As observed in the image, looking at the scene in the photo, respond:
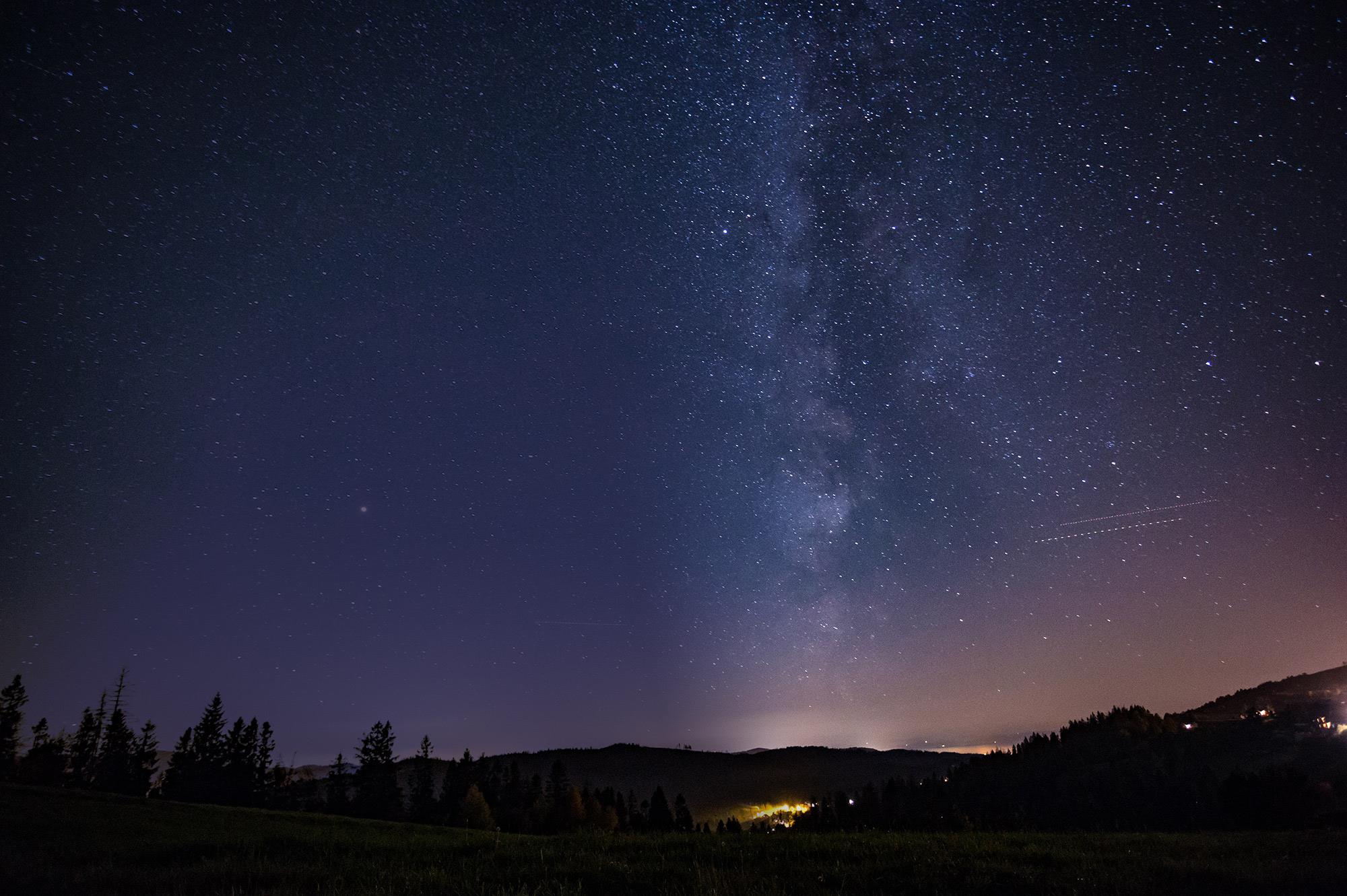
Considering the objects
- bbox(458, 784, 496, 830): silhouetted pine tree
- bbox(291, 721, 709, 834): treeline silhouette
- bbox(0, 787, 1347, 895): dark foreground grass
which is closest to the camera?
bbox(0, 787, 1347, 895): dark foreground grass

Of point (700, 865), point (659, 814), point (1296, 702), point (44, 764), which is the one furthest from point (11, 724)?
point (1296, 702)

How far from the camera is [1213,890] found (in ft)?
26.5

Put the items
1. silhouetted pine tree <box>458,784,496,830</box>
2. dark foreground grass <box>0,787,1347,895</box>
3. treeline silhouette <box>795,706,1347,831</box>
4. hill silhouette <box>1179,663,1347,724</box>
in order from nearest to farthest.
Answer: dark foreground grass <box>0,787,1347,895</box> < treeline silhouette <box>795,706,1347,831</box> < silhouetted pine tree <box>458,784,496,830</box> < hill silhouette <box>1179,663,1347,724</box>

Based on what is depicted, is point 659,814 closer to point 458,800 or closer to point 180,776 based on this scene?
point 458,800

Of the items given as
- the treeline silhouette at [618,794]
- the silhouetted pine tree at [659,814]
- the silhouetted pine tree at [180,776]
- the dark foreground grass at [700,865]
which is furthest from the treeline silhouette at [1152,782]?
the silhouetted pine tree at [180,776]

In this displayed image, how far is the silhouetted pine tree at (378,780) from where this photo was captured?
7788 centimetres

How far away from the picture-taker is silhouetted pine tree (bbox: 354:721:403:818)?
77.9 metres

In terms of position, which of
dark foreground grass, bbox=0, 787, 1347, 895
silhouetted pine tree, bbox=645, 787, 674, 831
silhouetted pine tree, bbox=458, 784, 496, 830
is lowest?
silhouetted pine tree, bbox=645, 787, 674, 831

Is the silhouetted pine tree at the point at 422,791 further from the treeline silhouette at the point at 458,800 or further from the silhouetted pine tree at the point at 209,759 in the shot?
the silhouetted pine tree at the point at 209,759

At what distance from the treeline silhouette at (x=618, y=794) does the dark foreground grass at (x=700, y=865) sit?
156ft

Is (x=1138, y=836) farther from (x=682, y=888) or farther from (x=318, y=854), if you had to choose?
(x=318, y=854)

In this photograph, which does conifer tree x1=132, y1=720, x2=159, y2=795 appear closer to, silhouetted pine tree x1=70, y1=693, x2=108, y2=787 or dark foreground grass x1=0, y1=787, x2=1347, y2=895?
silhouetted pine tree x1=70, y1=693, x2=108, y2=787

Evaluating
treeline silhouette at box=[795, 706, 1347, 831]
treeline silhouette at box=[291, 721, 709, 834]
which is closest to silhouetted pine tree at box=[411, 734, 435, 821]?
treeline silhouette at box=[291, 721, 709, 834]

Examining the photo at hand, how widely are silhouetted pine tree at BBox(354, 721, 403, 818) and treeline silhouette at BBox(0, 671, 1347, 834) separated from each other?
18cm
